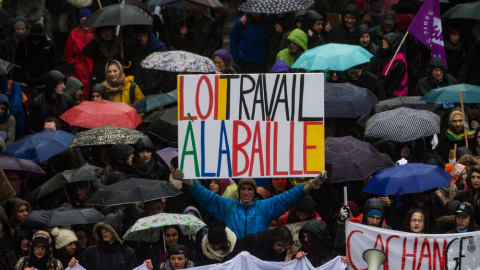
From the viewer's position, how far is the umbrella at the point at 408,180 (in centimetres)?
1431

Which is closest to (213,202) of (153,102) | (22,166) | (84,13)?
(22,166)

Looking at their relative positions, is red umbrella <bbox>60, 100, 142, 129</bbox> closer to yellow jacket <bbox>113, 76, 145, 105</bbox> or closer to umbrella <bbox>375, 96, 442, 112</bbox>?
yellow jacket <bbox>113, 76, 145, 105</bbox>

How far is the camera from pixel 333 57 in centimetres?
1775

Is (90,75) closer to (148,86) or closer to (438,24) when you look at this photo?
(148,86)

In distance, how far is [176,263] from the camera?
42.6ft

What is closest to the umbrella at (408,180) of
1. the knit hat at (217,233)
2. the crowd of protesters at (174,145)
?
the crowd of protesters at (174,145)

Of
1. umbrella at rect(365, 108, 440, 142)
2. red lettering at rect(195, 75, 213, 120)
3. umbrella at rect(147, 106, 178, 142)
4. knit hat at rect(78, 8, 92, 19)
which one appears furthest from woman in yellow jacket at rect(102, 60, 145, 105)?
red lettering at rect(195, 75, 213, 120)

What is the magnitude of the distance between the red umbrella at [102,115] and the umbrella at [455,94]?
361cm

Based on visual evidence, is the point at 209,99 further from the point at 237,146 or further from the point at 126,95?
the point at 126,95

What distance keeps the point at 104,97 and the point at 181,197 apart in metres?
3.32

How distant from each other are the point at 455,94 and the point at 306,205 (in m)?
3.68

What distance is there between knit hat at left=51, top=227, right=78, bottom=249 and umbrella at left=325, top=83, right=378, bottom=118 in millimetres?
4023

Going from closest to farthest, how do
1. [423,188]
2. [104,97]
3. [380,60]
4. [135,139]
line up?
[423,188] → [135,139] → [104,97] → [380,60]

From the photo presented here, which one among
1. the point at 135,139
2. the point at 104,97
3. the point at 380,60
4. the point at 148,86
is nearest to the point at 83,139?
the point at 135,139
